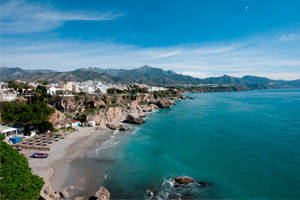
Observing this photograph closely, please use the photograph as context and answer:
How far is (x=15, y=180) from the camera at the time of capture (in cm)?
1243

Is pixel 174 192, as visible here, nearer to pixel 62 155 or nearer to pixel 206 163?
pixel 206 163

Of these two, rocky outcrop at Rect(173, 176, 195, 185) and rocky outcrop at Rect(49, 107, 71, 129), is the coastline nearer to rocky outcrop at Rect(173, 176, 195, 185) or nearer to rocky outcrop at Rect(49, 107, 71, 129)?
rocky outcrop at Rect(49, 107, 71, 129)

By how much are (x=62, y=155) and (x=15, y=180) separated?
13038mm

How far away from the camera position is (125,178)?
63.9 feet

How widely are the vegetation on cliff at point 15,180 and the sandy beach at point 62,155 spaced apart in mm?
2922

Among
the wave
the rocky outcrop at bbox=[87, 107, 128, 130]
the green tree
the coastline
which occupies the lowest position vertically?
the coastline

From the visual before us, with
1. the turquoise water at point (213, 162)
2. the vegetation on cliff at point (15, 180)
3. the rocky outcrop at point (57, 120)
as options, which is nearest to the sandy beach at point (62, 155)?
the vegetation on cliff at point (15, 180)

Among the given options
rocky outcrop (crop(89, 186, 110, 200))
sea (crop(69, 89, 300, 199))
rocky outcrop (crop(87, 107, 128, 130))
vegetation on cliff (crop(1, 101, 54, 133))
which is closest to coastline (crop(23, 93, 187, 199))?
sea (crop(69, 89, 300, 199))

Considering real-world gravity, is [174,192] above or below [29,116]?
below

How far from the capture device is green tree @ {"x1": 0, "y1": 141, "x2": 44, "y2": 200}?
11.6 meters

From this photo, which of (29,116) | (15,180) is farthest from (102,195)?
(29,116)

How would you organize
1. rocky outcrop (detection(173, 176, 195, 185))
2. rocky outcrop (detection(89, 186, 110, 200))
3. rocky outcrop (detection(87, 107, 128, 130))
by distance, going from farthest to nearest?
rocky outcrop (detection(87, 107, 128, 130)), rocky outcrop (detection(173, 176, 195, 185)), rocky outcrop (detection(89, 186, 110, 200))

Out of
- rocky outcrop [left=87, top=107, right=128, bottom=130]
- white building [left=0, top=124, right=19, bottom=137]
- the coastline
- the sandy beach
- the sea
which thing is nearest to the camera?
the coastline

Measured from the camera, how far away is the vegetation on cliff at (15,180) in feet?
38.2
